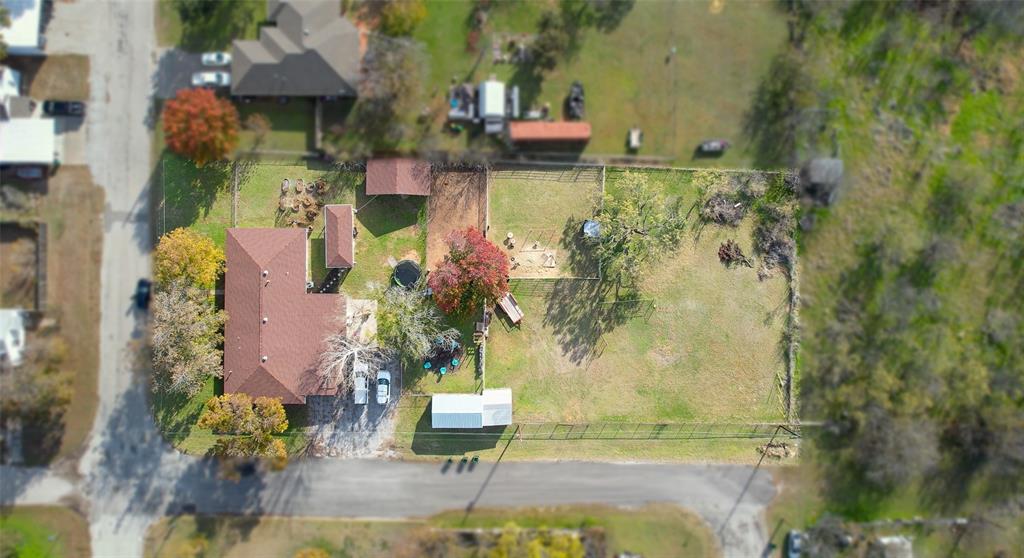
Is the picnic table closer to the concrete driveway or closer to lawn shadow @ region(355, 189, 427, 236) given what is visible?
lawn shadow @ region(355, 189, 427, 236)

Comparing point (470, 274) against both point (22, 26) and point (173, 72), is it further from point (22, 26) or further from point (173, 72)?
point (22, 26)

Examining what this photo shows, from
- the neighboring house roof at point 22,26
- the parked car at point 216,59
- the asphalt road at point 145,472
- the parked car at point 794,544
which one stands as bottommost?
the parked car at point 794,544

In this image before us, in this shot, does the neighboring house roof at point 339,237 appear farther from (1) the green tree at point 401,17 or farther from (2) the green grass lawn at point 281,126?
(1) the green tree at point 401,17

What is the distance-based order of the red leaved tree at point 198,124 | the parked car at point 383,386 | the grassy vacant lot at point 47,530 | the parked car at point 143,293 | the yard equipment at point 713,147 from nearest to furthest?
1. the red leaved tree at point 198,124
2. the parked car at point 383,386
3. the grassy vacant lot at point 47,530
4. the parked car at point 143,293
5. the yard equipment at point 713,147

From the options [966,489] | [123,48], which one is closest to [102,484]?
[123,48]

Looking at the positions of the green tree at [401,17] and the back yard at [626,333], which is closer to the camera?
the green tree at [401,17]

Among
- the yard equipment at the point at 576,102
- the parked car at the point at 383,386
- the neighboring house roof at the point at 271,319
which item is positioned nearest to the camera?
the neighboring house roof at the point at 271,319

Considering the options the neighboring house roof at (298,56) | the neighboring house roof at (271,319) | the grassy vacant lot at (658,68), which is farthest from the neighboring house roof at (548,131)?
the neighboring house roof at (271,319)

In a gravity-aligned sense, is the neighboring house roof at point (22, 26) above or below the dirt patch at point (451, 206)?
above
